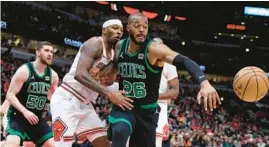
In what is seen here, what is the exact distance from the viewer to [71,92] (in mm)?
5598

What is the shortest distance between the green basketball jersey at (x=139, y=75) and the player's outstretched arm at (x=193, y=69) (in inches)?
6.4

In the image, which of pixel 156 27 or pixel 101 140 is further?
pixel 156 27

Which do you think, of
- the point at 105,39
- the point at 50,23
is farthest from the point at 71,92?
the point at 50,23

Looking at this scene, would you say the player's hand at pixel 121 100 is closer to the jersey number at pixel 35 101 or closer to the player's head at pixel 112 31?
the player's head at pixel 112 31

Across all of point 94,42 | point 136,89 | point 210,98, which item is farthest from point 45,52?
point 210,98

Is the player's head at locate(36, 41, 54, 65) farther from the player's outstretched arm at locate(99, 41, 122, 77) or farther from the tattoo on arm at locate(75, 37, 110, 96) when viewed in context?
the player's outstretched arm at locate(99, 41, 122, 77)

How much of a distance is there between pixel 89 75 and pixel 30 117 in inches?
50.9

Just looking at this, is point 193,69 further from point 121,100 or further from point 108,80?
point 108,80

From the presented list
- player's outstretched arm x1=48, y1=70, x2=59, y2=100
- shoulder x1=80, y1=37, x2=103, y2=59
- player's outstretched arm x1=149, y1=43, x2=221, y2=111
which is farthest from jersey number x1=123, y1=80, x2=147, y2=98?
player's outstretched arm x1=48, y1=70, x2=59, y2=100

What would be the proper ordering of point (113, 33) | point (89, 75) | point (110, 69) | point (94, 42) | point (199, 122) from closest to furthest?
point (89, 75) < point (110, 69) < point (94, 42) < point (113, 33) < point (199, 122)

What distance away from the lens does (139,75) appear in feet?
15.0

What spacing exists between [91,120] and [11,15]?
21.1 metres

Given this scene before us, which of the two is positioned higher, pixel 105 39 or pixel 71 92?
pixel 105 39

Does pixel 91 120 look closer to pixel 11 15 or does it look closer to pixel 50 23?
pixel 11 15
